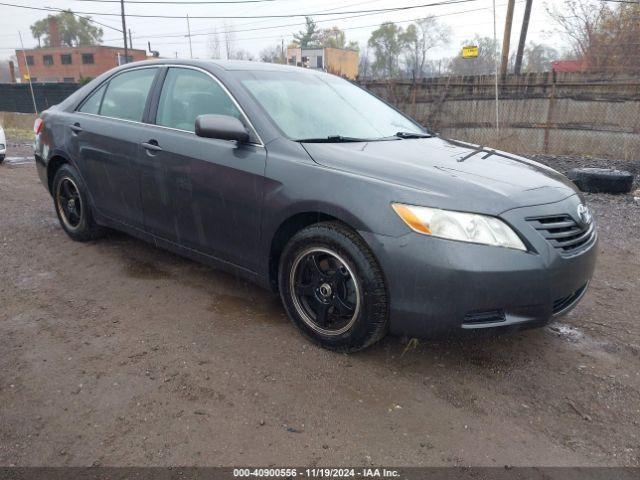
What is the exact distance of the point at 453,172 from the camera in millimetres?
2727

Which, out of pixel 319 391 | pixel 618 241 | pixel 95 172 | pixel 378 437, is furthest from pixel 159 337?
pixel 618 241

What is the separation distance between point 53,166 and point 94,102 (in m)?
0.85

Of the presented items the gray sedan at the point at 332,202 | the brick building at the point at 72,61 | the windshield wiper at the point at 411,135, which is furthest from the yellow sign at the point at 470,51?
the brick building at the point at 72,61

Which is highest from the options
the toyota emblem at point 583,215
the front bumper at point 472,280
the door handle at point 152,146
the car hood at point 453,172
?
the door handle at point 152,146

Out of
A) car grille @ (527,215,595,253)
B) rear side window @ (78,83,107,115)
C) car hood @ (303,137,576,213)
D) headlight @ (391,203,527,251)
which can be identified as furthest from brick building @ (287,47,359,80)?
A: headlight @ (391,203,527,251)

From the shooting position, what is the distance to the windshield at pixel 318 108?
127 inches

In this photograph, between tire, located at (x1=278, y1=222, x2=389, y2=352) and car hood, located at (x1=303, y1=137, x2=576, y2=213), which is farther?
tire, located at (x1=278, y1=222, x2=389, y2=352)

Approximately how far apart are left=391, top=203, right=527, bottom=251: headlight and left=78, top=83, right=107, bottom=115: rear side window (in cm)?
326

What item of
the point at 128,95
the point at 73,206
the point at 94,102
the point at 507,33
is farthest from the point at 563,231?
the point at 507,33

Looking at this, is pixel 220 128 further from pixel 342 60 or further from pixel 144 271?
pixel 342 60

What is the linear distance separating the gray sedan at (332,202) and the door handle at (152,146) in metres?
0.02

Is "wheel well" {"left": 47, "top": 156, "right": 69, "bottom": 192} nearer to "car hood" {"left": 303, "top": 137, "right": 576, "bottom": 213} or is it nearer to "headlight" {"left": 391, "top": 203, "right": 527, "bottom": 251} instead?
"car hood" {"left": 303, "top": 137, "right": 576, "bottom": 213}

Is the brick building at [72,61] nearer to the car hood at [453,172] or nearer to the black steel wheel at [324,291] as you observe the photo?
the car hood at [453,172]

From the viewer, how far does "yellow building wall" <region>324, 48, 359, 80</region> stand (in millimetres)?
61062
